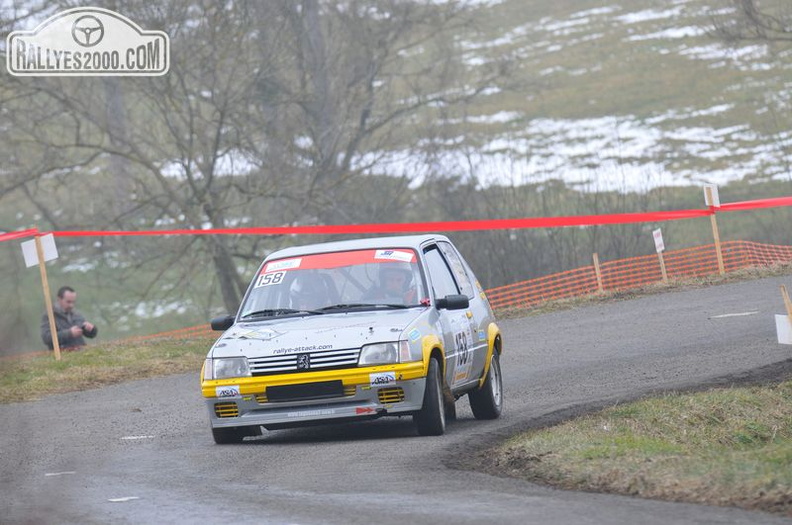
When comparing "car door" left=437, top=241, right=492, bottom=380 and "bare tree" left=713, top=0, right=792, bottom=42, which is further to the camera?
"bare tree" left=713, top=0, right=792, bottom=42

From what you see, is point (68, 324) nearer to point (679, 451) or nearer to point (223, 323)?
point (223, 323)

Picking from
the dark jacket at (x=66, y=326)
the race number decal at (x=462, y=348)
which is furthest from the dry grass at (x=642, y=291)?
the race number decal at (x=462, y=348)

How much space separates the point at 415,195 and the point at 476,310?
33.0 meters

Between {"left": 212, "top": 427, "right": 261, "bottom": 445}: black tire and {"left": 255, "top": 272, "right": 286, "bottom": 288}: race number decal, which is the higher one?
{"left": 255, "top": 272, "right": 286, "bottom": 288}: race number decal

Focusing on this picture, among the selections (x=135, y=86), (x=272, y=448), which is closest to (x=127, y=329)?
(x=135, y=86)

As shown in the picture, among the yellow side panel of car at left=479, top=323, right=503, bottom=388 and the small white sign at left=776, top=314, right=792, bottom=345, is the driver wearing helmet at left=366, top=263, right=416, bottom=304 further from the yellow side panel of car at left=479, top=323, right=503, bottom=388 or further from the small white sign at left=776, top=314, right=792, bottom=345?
the small white sign at left=776, top=314, right=792, bottom=345

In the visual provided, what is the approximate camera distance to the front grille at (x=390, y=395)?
9.87m

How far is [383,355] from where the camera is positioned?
390 inches

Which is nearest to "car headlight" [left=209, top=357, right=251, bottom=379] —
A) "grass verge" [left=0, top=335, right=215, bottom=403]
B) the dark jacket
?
"grass verge" [left=0, top=335, right=215, bottom=403]

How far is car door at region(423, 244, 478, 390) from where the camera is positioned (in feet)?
35.0

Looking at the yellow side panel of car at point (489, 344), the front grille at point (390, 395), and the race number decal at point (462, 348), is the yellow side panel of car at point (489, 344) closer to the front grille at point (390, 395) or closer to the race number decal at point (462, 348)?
the race number decal at point (462, 348)

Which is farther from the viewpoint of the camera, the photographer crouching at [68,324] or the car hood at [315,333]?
the photographer crouching at [68,324]

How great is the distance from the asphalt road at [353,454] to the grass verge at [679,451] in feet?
0.78

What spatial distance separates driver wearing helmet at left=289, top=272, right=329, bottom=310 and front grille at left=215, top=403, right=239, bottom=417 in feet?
3.82
